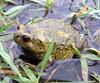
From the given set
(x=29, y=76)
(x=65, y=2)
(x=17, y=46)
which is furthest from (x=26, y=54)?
(x=65, y=2)

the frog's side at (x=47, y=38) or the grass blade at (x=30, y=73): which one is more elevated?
the frog's side at (x=47, y=38)

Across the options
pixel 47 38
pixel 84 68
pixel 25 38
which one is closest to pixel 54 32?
pixel 47 38

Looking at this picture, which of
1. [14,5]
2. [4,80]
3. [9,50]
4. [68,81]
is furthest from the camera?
[14,5]

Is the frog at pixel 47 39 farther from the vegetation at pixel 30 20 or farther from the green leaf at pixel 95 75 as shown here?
the green leaf at pixel 95 75

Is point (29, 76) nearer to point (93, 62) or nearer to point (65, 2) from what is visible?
point (93, 62)

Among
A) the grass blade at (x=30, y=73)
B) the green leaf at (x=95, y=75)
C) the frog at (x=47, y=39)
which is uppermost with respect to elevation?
the frog at (x=47, y=39)

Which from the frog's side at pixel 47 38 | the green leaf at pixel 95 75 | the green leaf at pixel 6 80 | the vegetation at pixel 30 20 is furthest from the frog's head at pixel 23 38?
the green leaf at pixel 95 75

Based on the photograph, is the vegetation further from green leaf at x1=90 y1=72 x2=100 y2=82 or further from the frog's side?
the frog's side
